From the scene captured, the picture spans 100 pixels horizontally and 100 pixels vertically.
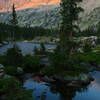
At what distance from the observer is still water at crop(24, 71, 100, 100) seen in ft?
107

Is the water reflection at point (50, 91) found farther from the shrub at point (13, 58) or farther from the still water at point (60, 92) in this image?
the shrub at point (13, 58)

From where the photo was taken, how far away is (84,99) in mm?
31969

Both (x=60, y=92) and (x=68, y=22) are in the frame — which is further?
(x=68, y=22)

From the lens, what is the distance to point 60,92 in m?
34.9

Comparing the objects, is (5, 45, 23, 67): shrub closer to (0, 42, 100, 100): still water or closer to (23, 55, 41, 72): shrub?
(23, 55, 41, 72): shrub

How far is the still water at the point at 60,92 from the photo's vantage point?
107 ft

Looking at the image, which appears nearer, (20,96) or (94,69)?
(20,96)

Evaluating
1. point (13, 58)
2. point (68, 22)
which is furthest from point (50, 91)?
point (68, 22)

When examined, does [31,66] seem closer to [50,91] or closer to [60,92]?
[50,91]

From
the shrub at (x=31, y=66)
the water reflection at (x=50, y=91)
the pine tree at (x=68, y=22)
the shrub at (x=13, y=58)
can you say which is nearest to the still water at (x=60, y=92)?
the water reflection at (x=50, y=91)

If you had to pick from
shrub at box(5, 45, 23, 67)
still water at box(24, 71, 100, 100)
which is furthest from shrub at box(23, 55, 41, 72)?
still water at box(24, 71, 100, 100)

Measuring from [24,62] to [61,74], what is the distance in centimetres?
1186

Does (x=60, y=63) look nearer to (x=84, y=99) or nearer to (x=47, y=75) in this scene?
(x=47, y=75)

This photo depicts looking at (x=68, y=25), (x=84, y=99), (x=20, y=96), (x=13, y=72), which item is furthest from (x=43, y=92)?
(x=68, y=25)
